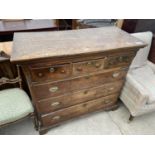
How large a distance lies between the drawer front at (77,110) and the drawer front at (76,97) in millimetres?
69

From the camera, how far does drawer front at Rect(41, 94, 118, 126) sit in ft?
5.00

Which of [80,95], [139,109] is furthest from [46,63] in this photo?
[139,109]

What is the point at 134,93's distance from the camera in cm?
164

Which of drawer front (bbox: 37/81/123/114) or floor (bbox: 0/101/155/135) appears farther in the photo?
floor (bbox: 0/101/155/135)

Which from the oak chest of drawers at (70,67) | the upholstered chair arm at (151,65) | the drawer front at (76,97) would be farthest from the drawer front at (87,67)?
the upholstered chair arm at (151,65)

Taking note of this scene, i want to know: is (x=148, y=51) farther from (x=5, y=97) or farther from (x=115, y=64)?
(x=5, y=97)

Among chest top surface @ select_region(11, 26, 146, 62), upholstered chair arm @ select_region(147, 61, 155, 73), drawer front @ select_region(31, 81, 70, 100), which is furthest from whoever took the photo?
upholstered chair arm @ select_region(147, 61, 155, 73)

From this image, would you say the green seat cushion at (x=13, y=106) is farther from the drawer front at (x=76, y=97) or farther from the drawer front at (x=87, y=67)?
the drawer front at (x=87, y=67)

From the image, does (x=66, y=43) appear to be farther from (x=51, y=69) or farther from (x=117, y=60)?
(x=117, y=60)

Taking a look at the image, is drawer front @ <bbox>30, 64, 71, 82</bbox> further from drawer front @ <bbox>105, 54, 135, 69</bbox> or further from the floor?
the floor

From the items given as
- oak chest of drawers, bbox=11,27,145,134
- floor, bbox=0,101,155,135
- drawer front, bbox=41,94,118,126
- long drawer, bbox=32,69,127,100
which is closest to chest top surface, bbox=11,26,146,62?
oak chest of drawers, bbox=11,27,145,134

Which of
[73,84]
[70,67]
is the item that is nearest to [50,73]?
[70,67]

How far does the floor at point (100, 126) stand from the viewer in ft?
5.52
